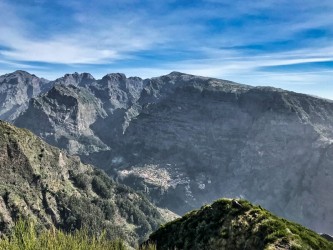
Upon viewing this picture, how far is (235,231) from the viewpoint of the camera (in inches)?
1831

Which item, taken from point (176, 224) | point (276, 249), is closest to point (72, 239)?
point (276, 249)

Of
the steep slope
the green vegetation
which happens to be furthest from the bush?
the steep slope

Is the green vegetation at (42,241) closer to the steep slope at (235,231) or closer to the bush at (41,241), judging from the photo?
the bush at (41,241)

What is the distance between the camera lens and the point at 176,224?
59.3m

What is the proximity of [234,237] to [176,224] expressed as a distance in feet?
49.4

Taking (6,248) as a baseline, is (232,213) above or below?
below

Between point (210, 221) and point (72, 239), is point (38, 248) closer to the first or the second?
point (72, 239)

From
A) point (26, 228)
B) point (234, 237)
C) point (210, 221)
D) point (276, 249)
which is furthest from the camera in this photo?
point (210, 221)

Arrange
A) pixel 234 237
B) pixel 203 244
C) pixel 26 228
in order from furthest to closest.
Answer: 1. pixel 203 244
2. pixel 234 237
3. pixel 26 228

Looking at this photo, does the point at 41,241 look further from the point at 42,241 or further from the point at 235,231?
Result: the point at 235,231

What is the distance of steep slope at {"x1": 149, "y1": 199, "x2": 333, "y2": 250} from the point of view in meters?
41.2

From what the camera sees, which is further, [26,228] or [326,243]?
[326,243]

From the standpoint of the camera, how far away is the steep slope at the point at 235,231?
4116cm

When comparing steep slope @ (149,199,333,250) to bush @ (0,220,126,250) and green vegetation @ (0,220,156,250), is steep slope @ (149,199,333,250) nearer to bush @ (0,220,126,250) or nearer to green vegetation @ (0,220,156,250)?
green vegetation @ (0,220,156,250)
